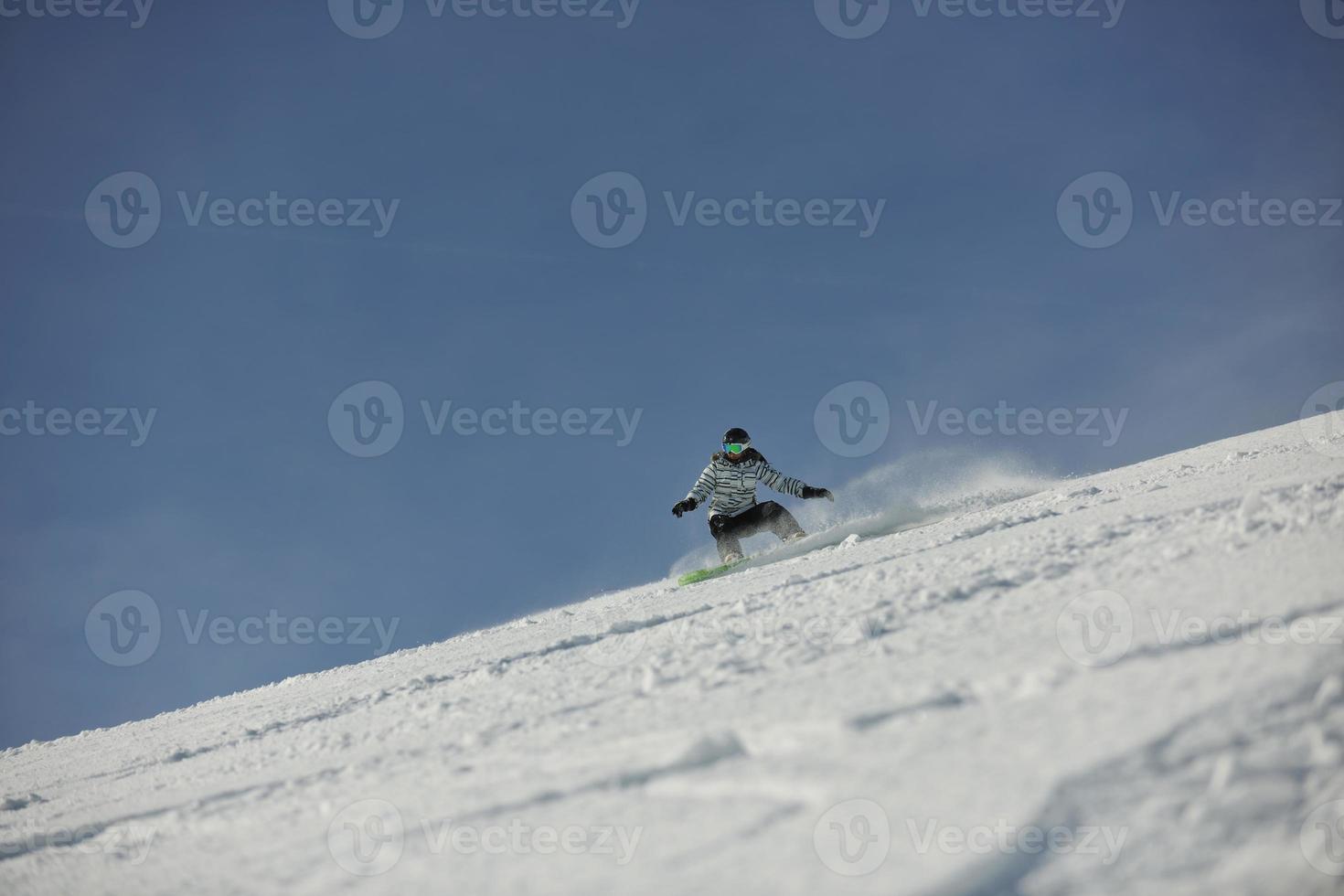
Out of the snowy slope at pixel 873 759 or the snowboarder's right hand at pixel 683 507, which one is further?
the snowboarder's right hand at pixel 683 507

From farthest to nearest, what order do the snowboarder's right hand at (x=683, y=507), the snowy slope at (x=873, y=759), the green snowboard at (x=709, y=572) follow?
the snowboarder's right hand at (x=683, y=507) < the green snowboard at (x=709, y=572) < the snowy slope at (x=873, y=759)

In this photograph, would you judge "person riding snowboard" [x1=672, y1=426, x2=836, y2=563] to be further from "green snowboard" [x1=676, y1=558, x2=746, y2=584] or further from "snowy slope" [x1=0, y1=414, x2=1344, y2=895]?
"snowy slope" [x1=0, y1=414, x2=1344, y2=895]

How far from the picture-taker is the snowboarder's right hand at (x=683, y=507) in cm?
1138

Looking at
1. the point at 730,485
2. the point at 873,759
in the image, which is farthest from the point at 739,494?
the point at 873,759

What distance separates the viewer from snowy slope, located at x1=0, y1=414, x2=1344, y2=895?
5.40ft

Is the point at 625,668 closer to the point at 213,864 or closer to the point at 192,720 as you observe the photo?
the point at 213,864

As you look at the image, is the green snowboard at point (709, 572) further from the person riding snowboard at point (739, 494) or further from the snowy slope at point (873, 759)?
the snowy slope at point (873, 759)

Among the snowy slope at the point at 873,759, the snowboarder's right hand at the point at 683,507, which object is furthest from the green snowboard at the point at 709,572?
the snowy slope at the point at 873,759

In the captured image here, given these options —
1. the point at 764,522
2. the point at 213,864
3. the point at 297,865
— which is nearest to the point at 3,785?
the point at 213,864

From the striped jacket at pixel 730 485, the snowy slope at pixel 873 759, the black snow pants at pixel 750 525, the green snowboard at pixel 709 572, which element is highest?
the striped jacket at pixel 730 485

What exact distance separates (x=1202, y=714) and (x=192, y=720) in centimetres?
839

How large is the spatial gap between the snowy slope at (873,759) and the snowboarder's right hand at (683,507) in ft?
22.5

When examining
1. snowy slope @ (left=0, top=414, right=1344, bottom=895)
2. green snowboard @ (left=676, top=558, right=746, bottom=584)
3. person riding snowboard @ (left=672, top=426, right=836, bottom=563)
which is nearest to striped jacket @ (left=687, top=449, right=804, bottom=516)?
person riding snowboard @ (left=672, top=426, right=836, bottom=563)

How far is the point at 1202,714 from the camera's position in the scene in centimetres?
184
